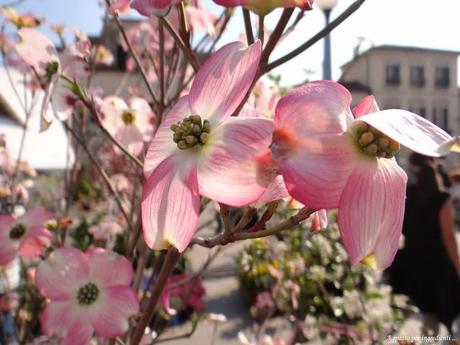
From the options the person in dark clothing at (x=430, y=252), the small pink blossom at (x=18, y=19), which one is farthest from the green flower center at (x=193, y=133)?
the person in dark clothing at (x=430, y=252)

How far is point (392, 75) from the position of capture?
18469mm

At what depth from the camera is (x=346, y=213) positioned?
0.96 feet

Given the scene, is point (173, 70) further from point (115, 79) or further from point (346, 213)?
point (115, 79)

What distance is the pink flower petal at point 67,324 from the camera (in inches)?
23.1

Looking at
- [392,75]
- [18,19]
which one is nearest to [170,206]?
[18,19]

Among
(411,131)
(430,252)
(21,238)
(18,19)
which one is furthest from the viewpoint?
(430,252)

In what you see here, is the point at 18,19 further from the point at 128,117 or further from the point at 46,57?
the point at 46,57

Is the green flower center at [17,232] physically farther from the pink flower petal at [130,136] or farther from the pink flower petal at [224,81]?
the pink flower petal at [224,81]

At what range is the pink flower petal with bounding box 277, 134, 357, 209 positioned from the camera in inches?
10.7

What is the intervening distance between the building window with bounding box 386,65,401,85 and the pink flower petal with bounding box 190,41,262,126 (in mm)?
19472

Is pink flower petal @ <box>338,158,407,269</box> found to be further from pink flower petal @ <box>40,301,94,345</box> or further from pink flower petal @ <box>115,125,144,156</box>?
pink flower petal @ <box>115,125,144,156</box>

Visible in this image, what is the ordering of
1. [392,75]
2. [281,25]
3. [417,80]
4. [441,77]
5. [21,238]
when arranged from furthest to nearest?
[441,77] < [417,80] < [392,75] < [21,238] < [281,25]

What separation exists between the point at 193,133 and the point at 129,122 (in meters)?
0.58

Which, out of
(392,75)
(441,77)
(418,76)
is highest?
(392,75)
